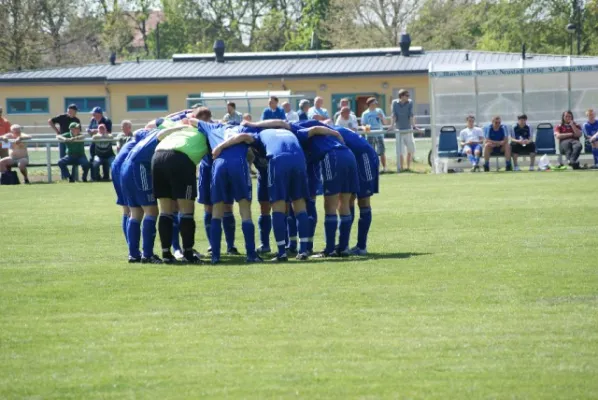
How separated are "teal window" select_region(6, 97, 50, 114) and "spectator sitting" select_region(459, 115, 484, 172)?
34.8 meters

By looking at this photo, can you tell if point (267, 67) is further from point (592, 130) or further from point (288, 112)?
point (288, 112)

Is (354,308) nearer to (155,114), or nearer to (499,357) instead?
(499,357)

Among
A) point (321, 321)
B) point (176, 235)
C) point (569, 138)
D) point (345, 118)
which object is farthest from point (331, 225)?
point (569, 138)

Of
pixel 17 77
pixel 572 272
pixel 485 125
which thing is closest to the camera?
pixel 572 272

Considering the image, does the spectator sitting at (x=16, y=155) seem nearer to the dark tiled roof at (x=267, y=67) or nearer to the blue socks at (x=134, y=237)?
the blue socks at (x=134, y=237)

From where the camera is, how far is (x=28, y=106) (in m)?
60.7

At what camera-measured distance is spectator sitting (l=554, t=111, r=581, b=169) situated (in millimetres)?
29344

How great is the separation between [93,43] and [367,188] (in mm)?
78908

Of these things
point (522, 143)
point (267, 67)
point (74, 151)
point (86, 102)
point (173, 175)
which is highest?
point (267, 67)

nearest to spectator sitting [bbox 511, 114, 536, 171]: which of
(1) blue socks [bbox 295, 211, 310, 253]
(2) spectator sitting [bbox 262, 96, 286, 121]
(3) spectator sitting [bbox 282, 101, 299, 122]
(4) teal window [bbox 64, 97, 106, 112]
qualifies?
(3) spectator sitting [bbox 282, 101, 299, 122]

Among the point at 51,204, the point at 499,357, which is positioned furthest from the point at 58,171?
the point at 499,357

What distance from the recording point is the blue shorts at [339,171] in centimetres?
1348

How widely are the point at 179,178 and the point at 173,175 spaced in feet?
0.25

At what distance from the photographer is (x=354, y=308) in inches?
384
